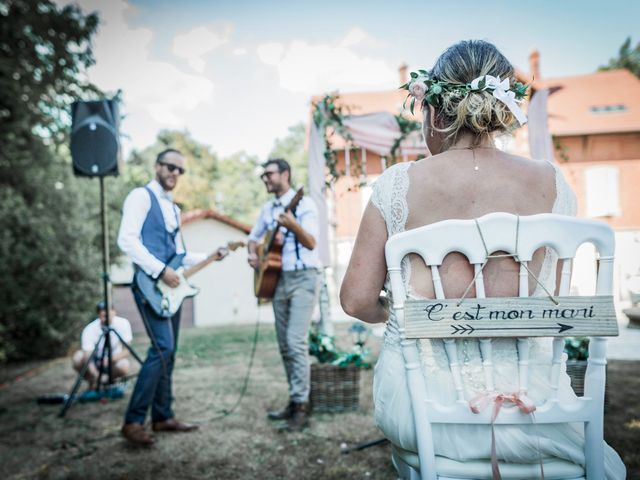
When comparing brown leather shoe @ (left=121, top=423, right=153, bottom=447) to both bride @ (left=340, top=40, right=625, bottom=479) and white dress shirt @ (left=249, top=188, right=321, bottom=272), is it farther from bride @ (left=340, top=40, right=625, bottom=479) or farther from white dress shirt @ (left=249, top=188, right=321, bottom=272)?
bride @ (left=340, top=40, right=625, bottom=479)

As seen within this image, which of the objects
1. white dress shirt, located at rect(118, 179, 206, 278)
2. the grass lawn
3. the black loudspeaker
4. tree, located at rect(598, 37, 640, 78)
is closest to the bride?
the grass lawn

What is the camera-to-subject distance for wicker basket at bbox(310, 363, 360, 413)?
4156 millimetres

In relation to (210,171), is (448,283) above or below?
below

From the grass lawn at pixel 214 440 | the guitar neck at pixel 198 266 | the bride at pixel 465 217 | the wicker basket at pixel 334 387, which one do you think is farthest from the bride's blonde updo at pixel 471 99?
the wicker basket at pixel 334 387

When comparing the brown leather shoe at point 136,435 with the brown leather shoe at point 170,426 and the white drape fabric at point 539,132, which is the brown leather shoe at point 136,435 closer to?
the brown leather shoe at point 170,426

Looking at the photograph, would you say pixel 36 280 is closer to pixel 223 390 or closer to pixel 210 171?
pixel 223 390

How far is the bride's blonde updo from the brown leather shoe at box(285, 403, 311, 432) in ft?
9.64

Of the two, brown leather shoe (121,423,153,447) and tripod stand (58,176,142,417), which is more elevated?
tripod stand (58,176,142,417)

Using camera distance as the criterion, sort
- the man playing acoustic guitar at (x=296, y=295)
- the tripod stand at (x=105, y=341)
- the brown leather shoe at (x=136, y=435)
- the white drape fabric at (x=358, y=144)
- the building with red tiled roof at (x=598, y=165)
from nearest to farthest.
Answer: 1. the brown leather shoe at (x=136, y=435)
2. the man playing acoustic guitar at (x=296, y=295)
3. the tripod stand at (x=105, y=341)
4. the white drape fabric at (x=358, y=144)
5. the building with red tiled roof at (x=598, y=165)

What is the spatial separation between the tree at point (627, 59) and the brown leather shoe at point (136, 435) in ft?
109

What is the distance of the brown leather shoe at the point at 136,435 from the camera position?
11.1ft

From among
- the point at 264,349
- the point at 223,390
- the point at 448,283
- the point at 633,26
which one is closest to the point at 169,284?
the point at 223,390

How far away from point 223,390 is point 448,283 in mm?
4441

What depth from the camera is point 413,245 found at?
1.26 m
